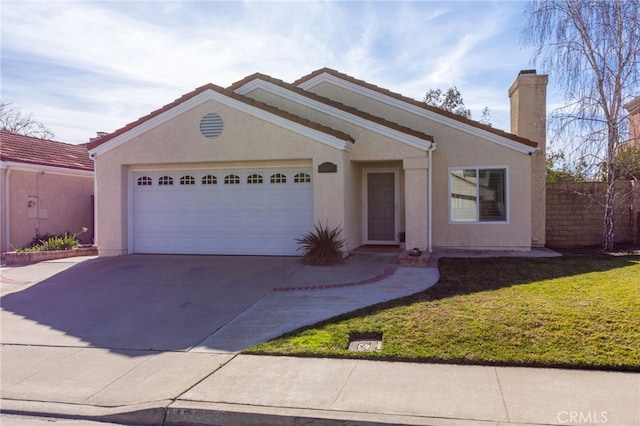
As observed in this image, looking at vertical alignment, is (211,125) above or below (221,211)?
above

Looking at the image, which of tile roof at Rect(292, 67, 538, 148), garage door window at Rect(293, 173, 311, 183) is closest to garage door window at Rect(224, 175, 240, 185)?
garage door window at Rect(293, 173, 311, 183)

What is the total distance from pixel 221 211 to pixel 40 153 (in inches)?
351

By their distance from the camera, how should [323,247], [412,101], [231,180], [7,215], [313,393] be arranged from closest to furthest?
[313,393] → [323,247] → [231,180] → [412,101] → [7,215]

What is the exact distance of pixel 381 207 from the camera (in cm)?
1477

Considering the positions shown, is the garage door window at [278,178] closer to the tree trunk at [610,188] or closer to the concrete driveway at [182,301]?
the concrete driveway at [182,301]

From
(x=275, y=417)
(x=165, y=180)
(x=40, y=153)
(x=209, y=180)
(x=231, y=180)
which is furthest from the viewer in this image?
(x=40, y=153)

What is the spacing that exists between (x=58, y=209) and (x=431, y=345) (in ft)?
50.6

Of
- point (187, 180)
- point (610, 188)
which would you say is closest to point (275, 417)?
point (187, 180)

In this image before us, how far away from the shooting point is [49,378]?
5727 mm

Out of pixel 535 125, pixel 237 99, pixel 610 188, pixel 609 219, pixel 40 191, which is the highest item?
pixel 237 99

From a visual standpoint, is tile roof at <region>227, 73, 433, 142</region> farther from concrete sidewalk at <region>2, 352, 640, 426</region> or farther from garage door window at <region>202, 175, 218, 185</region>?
concrete sidewalk at <region>2, 352, 640, 426</region>

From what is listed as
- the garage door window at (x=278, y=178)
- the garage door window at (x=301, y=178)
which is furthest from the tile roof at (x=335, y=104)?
the garage door window at (x=278, y=178)

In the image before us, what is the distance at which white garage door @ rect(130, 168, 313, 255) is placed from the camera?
1275 cm

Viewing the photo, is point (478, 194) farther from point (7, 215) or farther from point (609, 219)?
point (7, 215)
